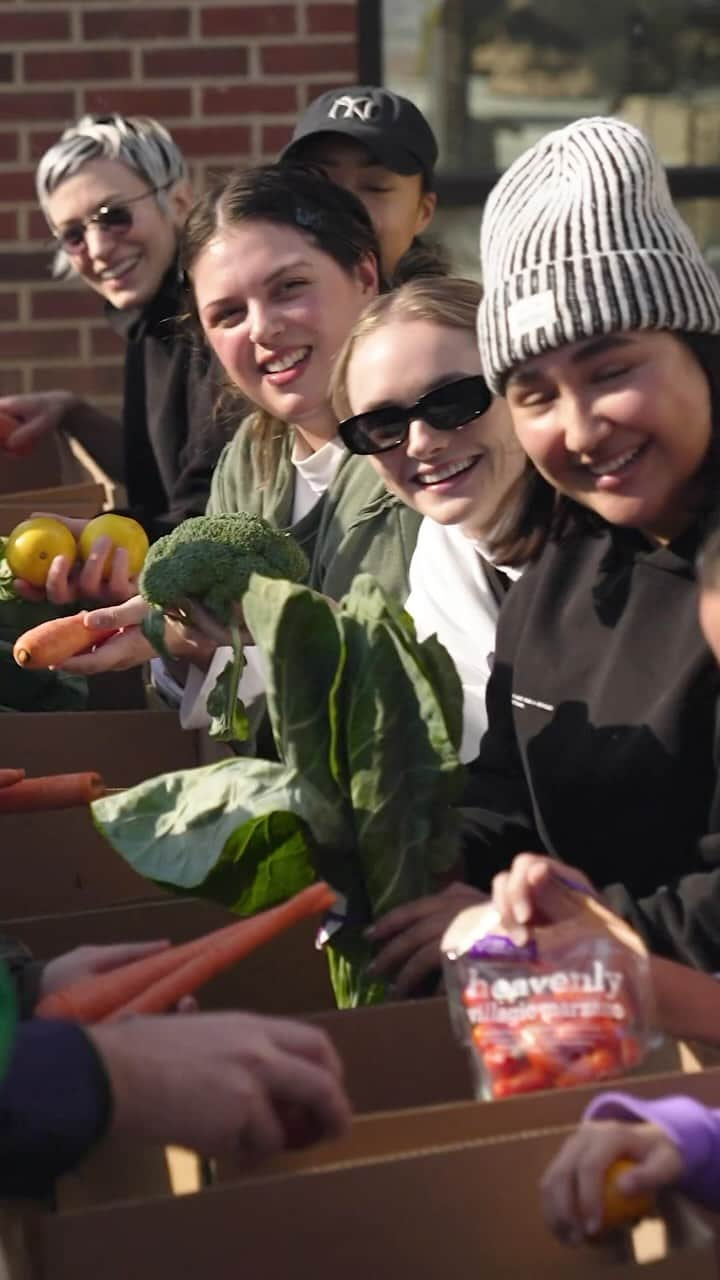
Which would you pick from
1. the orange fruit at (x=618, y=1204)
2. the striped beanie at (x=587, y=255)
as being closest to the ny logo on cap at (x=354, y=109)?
the striped beanie at (x=587, y=255)

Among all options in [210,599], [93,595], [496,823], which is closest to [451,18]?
[93,595]

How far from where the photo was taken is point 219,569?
2596 millimetres

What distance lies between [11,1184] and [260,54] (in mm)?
4567

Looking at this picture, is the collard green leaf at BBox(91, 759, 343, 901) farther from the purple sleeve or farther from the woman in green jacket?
the woman in green jacket

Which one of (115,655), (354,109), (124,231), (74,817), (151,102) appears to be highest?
(151,102)

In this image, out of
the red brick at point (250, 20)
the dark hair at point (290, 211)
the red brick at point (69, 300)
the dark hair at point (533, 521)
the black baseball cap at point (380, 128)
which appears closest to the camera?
the dark hair at point (533, 521)

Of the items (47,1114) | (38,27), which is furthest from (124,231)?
(47,1114)

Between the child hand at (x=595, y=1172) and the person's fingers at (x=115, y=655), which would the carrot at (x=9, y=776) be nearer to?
the person's fingers at (x=115, y=655)

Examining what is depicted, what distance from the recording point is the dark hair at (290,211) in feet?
10.5

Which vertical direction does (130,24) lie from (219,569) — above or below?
above

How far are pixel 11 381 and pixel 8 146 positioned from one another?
68 centimetres

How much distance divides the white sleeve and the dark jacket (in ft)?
3.68

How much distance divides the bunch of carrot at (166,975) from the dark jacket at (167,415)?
6.93 feet

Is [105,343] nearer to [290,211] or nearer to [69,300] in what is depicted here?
[69,300]
